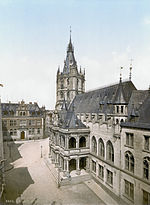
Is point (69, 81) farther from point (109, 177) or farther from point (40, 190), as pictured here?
point (40, 190)

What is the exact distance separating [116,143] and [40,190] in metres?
14.9

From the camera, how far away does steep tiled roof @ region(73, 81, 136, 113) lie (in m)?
26.4

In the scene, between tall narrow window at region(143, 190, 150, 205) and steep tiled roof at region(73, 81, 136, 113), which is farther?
steep tiled roof at region(73, 81, 136, 113)

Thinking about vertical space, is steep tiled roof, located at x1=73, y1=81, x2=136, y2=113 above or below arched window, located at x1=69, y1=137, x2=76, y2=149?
above

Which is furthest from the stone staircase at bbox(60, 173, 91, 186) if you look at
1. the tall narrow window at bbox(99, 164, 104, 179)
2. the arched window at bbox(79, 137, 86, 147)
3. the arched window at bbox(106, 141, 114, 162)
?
the arched window at bbox(106, 141, 114, 162)

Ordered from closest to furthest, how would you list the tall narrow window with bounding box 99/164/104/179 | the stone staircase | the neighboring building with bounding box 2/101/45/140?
the stone staircase → the tall narrow window with bounding box 99/164/104/179 → the neighboring building with bounding box 2/101/45/140

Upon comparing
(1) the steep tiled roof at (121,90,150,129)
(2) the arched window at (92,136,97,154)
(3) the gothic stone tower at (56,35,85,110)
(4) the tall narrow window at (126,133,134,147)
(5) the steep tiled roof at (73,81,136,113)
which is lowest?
(2) the arched window at (92,136,97,154)

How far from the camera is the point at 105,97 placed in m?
32.8

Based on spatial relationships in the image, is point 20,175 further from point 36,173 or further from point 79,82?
point 79,82

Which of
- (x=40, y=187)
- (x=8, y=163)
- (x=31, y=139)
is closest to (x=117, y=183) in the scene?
(x=40, y=187)

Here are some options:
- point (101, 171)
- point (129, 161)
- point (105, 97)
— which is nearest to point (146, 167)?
point (129, 161)

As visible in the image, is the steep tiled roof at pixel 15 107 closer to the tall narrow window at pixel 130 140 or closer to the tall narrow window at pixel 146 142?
the tall narrow window at pixel 130 140

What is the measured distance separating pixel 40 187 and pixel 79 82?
37950 millimetres

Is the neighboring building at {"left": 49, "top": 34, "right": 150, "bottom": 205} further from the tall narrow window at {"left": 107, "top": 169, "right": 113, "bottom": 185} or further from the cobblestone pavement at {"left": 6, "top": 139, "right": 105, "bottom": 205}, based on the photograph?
the cobblestone pavement at {"left": 6, "top": 139, "right": 105, "bottom": 205}
